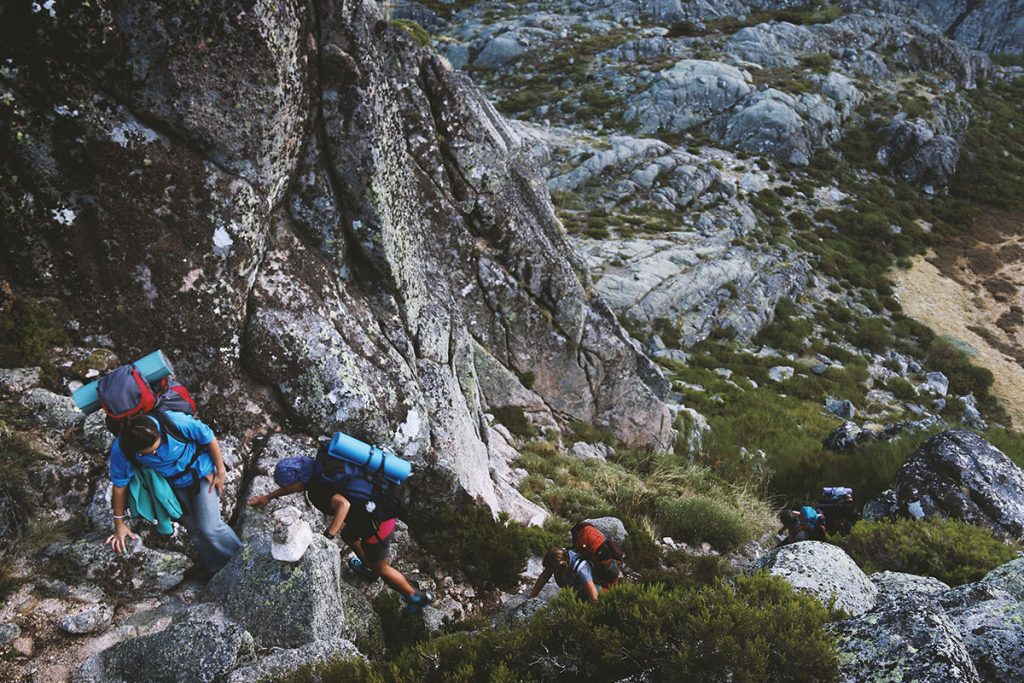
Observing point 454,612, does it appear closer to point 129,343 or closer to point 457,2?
point 129,343

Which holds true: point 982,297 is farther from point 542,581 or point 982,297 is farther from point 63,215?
point 63,215

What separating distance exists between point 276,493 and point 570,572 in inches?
123

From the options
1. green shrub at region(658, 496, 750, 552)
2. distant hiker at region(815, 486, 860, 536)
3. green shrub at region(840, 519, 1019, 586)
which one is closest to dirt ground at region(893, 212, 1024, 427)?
distant hiker at region(815, 486, 860, 536)

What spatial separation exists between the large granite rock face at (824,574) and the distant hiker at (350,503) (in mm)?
3993

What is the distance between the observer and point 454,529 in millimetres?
7059

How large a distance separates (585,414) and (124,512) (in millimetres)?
11475

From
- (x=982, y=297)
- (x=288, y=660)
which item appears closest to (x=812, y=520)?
(x=288, y=660)

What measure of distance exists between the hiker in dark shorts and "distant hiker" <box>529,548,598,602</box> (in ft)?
4.28

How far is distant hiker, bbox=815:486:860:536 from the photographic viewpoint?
1067 cm

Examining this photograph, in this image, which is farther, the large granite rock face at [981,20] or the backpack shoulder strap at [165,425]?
the large granite rock face at [981,20]

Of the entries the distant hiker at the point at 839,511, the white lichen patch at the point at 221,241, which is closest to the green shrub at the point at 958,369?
the distant hiker at the point at 839,511

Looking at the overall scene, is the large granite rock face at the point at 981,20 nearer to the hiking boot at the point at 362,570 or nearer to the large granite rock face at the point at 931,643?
the large granite rock face at the point at 931,643

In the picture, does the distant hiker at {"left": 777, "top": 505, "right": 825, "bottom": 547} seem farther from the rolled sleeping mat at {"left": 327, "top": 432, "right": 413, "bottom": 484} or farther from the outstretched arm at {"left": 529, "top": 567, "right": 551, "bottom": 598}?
the rolled sleeping mat at {"left": 327, "top": 432, "right": 413, "bottom": 484}

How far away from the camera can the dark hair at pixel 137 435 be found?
4.49 m
